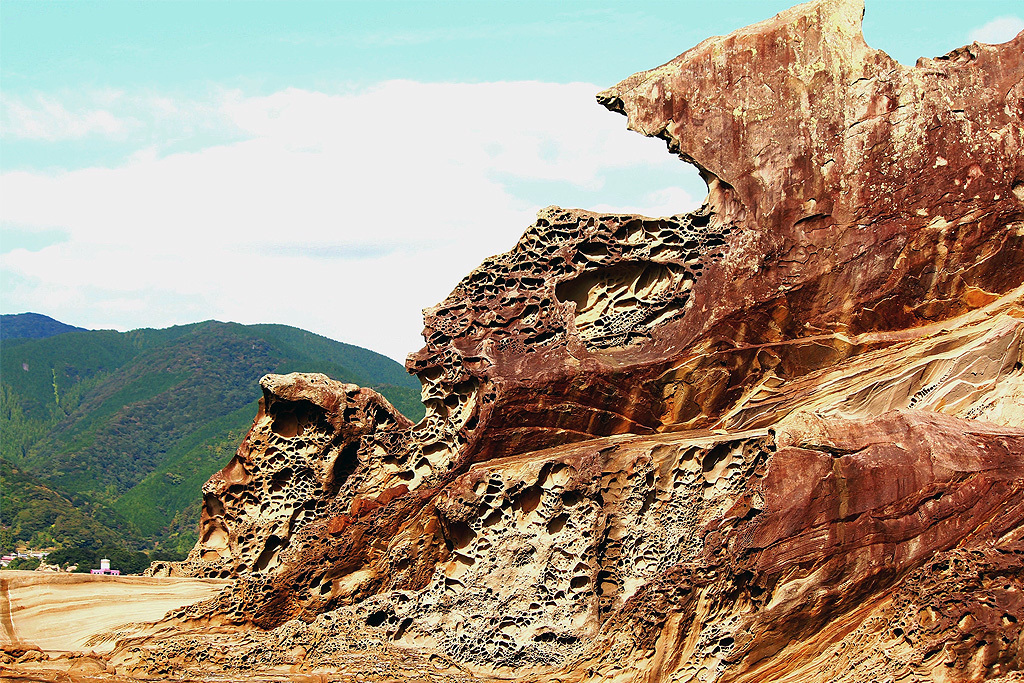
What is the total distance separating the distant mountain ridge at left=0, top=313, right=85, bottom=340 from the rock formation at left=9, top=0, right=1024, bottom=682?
110m

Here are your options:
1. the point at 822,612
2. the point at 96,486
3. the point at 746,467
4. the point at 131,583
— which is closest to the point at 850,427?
the point at 746,467

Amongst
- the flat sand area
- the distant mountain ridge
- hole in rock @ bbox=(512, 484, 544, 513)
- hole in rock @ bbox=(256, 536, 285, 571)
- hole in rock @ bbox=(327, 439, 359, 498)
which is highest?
the distant mountain ridge

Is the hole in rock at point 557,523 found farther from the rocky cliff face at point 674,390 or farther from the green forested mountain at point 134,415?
the green forested mountain at point 134,415

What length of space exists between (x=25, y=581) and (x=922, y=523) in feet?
27.3

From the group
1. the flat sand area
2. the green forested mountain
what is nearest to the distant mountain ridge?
the green forested mountain

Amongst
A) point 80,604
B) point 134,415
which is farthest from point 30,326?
point 80,604

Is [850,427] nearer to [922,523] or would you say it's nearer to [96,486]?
[922,523]

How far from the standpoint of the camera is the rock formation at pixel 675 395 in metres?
8.41

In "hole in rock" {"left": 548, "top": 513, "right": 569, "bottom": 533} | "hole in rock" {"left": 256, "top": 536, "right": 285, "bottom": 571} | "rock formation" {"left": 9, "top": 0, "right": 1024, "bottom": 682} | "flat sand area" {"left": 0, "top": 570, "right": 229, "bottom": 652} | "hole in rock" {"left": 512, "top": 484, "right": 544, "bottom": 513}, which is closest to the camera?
"rock formation" {"left": 9, "top": 0, "right": 1024, "bottom": 682}

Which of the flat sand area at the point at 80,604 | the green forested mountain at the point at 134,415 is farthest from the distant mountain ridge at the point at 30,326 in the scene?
the flat sand area at the point at 80,604

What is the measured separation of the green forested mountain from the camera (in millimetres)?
44969

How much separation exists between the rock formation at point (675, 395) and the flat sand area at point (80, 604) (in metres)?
0.47

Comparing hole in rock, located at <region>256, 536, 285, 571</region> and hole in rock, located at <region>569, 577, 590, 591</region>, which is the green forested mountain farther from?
hole in rock, located at <region>569, 577, 590, 591</region>

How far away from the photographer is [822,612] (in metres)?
7.98
